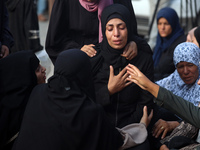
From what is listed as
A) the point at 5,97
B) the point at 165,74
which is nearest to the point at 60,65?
the point at 5,97

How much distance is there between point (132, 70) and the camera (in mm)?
2584

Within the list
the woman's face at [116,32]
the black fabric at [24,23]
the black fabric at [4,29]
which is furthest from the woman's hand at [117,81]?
the black fabric at [24,23]

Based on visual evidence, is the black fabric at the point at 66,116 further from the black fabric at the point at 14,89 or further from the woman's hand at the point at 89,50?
the woman's hand at the point at 89,50

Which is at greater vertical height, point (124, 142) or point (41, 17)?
point (41, 17)

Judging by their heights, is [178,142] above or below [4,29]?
below

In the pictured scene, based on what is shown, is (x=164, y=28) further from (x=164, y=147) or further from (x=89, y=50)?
(x=164, y=147)

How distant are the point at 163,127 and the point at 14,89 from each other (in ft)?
5.30

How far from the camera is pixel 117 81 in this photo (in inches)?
110

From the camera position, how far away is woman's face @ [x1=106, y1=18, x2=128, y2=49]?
2.80 metres

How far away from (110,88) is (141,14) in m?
5.89

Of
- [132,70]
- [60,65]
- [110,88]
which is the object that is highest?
[60,65]

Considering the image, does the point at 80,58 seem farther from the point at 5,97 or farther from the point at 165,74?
the point at 165,74

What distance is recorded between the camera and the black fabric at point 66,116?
2068mm

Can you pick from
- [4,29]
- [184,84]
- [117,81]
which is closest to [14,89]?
[117,81]
